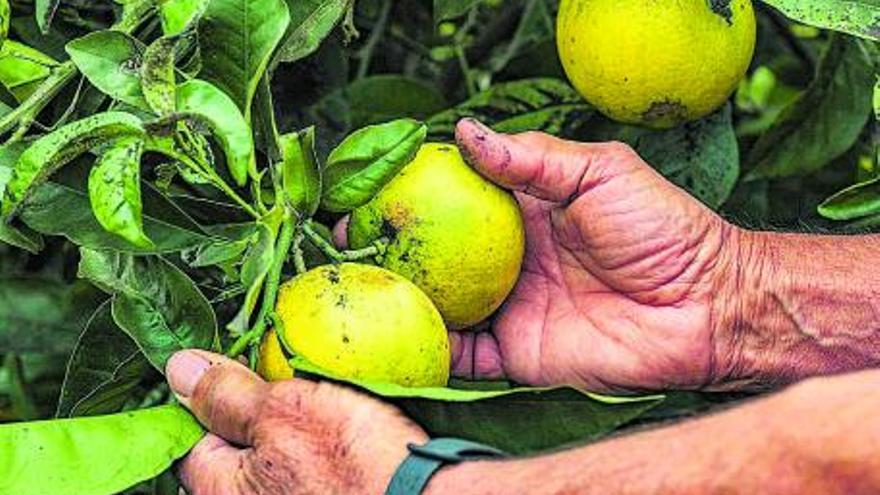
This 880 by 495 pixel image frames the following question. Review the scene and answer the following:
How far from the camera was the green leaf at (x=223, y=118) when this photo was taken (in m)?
1.30

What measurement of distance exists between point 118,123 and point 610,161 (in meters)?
0.61

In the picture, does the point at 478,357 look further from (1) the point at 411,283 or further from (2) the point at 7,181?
(2) the point at 7,181

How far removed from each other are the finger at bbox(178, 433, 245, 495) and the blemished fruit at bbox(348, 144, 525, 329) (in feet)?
0.81

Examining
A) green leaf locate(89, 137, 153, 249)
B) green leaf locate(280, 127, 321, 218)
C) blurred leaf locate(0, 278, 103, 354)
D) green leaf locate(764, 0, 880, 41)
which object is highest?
green leaf locate(764, 0, 880, 41)

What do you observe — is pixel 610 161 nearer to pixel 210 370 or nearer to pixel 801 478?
pixel 210 370

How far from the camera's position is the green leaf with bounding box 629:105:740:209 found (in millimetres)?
2057

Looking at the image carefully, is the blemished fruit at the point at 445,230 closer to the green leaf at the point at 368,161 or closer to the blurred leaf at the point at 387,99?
the green leaf at the point at 368,161

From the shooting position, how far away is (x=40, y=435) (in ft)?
4.42

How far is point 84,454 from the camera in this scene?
134 centimetres

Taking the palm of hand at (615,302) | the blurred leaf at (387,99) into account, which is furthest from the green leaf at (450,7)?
the blurred leaf at (387,99)

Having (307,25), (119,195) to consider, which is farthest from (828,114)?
(119,195)

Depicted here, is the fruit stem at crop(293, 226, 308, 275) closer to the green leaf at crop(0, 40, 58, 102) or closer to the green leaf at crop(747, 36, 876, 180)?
the green leaf at crop(0, 40, 58, 102)

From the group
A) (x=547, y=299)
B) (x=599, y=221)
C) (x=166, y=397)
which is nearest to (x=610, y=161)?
(x=599, y=221)

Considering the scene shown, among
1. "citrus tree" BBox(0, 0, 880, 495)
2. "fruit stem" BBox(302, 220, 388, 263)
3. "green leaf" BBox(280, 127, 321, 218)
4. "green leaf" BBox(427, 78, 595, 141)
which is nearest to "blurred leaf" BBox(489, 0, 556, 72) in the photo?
"citrus tree" BBox(0, 0, 880, 495)
